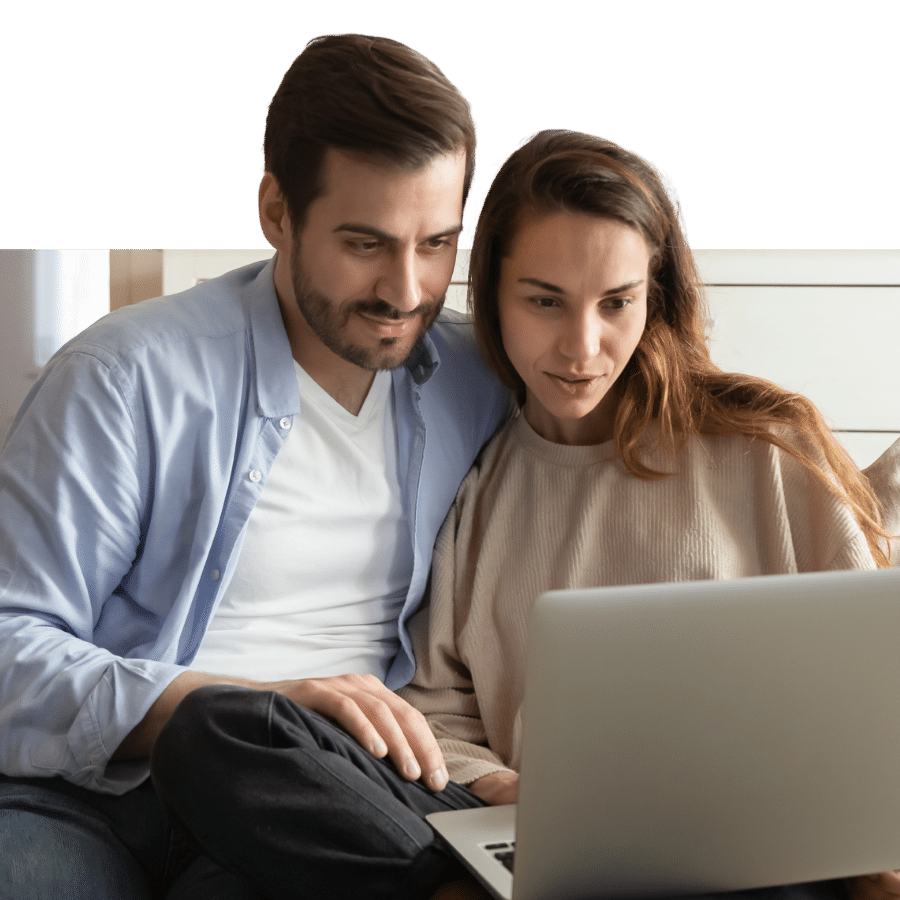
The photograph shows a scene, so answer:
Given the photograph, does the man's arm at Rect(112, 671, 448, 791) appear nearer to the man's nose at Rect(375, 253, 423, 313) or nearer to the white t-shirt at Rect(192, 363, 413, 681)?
the white t-shirt at Rect(192, 363, 413, 681)

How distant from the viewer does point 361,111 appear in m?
1.22

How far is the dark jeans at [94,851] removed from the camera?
96cm

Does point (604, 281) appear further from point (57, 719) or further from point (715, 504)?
point (57, 719)

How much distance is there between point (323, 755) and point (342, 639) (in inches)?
16.5

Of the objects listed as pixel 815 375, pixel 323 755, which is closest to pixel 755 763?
pixel 323 755

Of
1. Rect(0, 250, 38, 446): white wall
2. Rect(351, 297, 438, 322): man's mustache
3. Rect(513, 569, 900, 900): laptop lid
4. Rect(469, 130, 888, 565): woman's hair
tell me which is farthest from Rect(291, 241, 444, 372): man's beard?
Rect(0, 250, 38, 446): white wall

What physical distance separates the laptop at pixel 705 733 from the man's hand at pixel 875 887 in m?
0.18

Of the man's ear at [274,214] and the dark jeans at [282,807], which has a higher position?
the man's ear at [274,214]

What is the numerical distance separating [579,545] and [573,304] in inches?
12.4

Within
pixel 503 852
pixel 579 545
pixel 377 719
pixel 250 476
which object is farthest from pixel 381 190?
pixel 503 852

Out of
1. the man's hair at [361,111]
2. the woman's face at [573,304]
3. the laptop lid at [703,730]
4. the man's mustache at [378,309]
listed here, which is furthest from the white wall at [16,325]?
the laptop lid at [703,730]

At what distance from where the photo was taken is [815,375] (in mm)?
2109

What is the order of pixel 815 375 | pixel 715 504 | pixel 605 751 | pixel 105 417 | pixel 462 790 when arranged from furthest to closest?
1. pixel 815 375
2. pixel 715 504
3. pixel 105 417
4. pixel 462 790
5. pixel 605 751

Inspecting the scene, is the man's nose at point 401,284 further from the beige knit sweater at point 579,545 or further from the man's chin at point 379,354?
the beige knit sweater at point 579,545
